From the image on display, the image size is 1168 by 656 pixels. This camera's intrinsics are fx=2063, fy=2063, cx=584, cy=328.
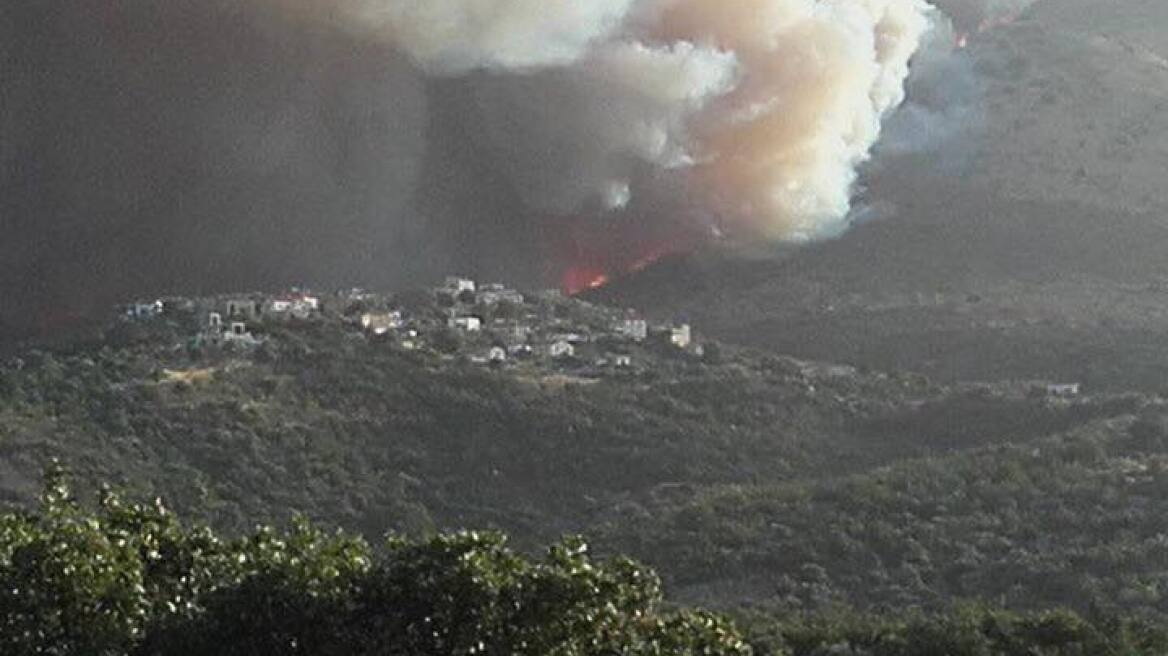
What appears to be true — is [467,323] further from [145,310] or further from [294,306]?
[145,310]

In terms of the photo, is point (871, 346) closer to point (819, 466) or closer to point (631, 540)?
point (819, 466)

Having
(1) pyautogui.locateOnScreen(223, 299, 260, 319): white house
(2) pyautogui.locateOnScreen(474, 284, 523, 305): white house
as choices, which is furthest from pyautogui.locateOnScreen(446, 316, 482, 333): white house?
(1) pyautogui.locateOnScreen(223, 299, 260, 319): white house

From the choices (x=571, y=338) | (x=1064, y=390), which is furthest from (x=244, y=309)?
(x=1064, y=390)

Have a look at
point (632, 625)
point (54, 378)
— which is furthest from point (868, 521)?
point (632, 625)

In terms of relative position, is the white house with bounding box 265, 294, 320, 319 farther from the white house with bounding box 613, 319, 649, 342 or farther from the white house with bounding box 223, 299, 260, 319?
the white house with bounding box 613, 319, 649, 342

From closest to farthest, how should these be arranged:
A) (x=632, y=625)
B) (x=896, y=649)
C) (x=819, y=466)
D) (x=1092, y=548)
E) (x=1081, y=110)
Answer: (x=632, y=625), (x=896, y=649), (x=1092, y=548), (x=819, y=466), (x=1081, y=110)

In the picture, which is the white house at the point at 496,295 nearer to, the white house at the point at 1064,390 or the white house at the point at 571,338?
the white house at the point at 571,338
